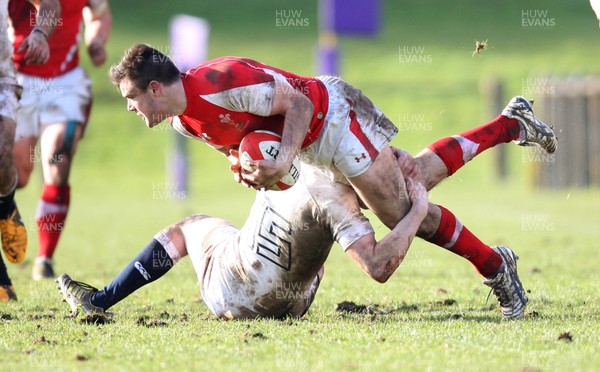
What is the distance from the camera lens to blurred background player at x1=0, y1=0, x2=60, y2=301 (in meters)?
7.38

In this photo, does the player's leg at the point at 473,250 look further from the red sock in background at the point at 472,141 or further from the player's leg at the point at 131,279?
the player's leg at the point at 131,279

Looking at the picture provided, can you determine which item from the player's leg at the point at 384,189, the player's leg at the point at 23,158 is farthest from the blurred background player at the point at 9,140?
the player's leg at the point at 384,189

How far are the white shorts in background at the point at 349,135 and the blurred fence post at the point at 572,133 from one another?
1420 centimetres

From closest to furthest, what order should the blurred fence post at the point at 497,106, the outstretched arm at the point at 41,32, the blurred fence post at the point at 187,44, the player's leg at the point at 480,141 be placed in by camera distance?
the player's leg at the point at 480,141, the outstretched arm at the point at 41,32, the blurred fence post at the point at 187,44, the blurred fence post at the point at 497,106

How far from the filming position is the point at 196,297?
300 inches

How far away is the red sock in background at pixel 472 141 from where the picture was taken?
686 cm

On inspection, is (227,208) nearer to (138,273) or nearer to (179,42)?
(179,42)

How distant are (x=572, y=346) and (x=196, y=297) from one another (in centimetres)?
328

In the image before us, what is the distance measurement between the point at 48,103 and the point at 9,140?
6.19ft

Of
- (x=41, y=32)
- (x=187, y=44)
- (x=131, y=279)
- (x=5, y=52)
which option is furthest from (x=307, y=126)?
(x=187, y=44)

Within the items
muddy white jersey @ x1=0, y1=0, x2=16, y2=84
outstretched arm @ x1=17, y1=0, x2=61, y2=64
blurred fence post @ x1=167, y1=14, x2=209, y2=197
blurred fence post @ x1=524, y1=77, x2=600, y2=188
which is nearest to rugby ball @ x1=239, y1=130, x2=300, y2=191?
muddy white jersey @ x1=0, y1=0, x2=16, y2=84

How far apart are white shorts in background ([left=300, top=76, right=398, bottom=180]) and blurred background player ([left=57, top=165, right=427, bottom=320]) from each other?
0.16 meters

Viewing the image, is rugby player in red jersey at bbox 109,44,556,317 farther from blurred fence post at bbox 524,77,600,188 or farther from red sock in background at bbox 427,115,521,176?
blurred fence post at bbox 524,77,600,188

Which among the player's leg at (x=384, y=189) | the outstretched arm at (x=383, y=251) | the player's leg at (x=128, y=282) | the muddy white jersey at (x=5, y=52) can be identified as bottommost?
the player's leg at (x=128, y=282)
